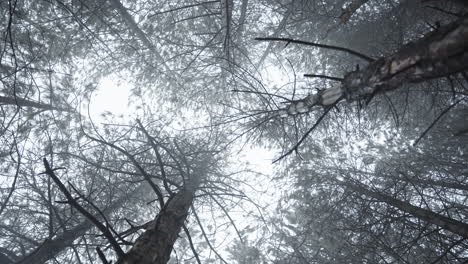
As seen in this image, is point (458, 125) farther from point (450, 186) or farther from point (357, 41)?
point (357, 41)

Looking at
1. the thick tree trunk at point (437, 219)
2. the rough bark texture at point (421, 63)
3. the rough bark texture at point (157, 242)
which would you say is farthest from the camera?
the thick tree trunk at point (437, 219)

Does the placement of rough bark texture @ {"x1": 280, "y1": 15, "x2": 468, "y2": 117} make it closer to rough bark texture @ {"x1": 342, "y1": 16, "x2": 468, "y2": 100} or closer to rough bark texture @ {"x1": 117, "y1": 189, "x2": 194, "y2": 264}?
rough bark texture @ {"x1": 342, "y1": 16, "x2": 468, "y2": 100}

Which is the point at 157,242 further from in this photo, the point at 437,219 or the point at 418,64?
the point at 437,219

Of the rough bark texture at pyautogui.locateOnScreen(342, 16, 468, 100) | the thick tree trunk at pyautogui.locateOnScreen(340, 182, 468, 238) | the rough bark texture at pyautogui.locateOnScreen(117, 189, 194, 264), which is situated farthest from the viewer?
the thick tree trunk at pyautogui.locateOnScreen(340, 182, 468, 238)

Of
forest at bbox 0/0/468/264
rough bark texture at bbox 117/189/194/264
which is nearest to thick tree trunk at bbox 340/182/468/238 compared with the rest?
forest at bbox 0/0/468/264

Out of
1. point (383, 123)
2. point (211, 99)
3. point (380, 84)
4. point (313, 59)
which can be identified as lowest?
point (380, 84)

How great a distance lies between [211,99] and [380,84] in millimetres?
6561

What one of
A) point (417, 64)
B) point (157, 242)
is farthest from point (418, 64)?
point (157, 242)

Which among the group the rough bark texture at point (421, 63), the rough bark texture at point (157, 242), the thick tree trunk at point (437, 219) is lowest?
the rough bark texture at point (157, 242)

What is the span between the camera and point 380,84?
1633mm

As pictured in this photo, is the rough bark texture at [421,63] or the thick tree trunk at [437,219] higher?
the thick tree trunk at [437,219]

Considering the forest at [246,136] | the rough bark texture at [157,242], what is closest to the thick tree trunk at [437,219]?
the forest at [246,136]

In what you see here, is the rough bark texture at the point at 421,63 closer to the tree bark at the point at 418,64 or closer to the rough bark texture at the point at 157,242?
the tree bark at the point at 418,64

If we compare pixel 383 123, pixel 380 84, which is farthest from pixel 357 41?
pixel 380 84
